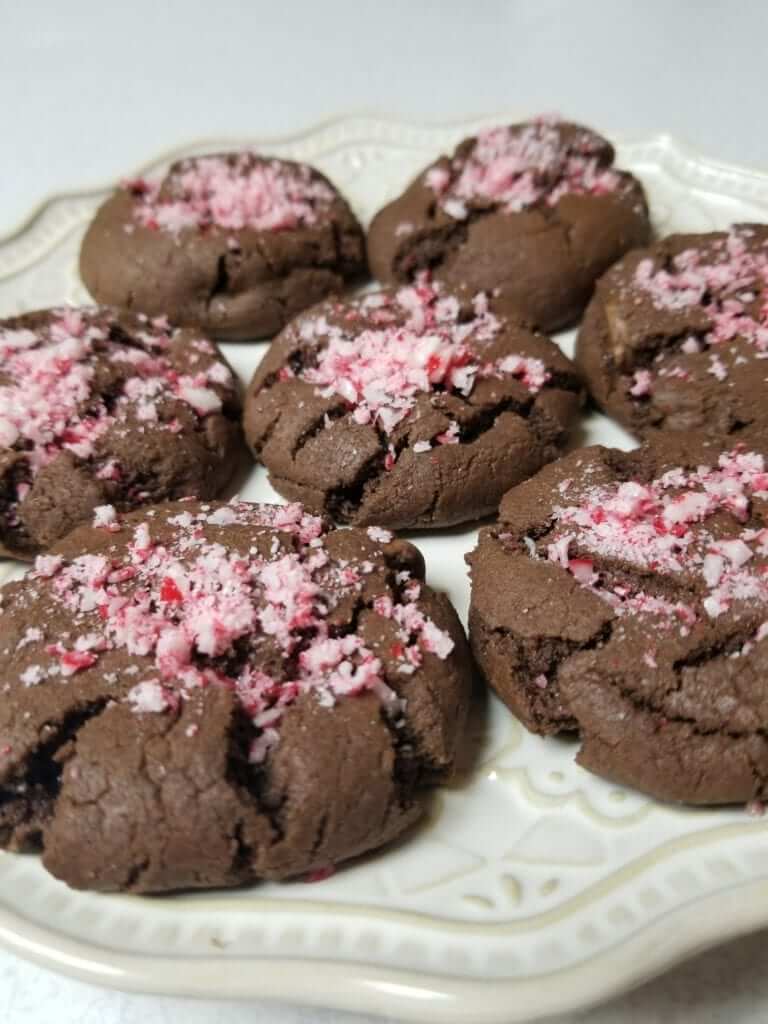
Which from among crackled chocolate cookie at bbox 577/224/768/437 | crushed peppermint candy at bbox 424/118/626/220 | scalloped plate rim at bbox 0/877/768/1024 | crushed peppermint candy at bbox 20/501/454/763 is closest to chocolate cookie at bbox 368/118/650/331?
crushed peppermint candy at bbox 424/118/626/220

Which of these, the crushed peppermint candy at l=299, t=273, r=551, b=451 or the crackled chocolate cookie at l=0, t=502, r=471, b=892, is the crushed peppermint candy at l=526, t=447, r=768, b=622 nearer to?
the crackled chocolate cookie at l=0, t=502, r=471, b=892

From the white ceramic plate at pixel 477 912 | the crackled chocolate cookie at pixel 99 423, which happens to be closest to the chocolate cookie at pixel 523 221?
the crackled chocolate cookie at pixel 99 423

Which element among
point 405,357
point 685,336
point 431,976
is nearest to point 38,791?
point 431,976

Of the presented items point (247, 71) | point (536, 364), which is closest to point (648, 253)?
point (536, 364)

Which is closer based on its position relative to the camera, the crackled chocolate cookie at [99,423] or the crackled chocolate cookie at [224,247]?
the crackled chocolate cookie at [99,423]

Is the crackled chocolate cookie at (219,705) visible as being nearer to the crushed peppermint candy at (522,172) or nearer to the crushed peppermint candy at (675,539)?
the crushed peppermint candy at (675,539)

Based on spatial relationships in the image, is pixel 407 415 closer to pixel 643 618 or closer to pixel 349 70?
pixel 643 618

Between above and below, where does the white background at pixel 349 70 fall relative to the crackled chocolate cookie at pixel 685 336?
above

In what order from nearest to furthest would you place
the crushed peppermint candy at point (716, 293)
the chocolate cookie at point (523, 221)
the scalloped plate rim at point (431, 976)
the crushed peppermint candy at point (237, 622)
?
the scalloped plate rim at point (431, 976), the crushed peppermint candy at point (237, 622), the crushed peppermint candy at point (716, 293), the chocolate cookie at point (523, 221)
